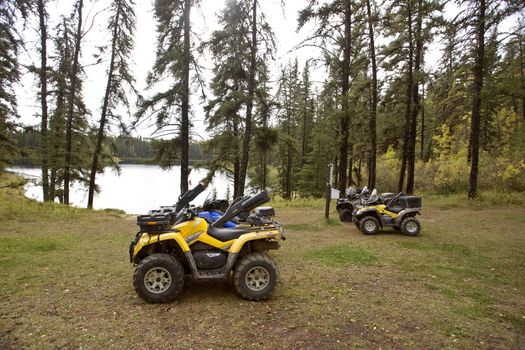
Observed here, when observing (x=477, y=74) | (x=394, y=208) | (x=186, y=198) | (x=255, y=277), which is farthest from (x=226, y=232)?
(x=477, y=74)

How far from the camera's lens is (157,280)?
4.23 meters

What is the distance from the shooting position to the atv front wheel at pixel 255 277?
4270 millimetres

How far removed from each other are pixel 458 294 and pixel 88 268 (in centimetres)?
609

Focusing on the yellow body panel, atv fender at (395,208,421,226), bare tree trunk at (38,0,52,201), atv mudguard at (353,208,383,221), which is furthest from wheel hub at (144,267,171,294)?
bare tree trunk at (38,0,52,201)

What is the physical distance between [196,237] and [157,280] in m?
0.75

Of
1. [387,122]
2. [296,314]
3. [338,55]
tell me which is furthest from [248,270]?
[387,122]

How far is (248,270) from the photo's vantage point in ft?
14.1

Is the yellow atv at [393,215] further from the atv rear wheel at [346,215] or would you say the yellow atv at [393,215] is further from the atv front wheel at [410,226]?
the atv rear wheel at [346,215]

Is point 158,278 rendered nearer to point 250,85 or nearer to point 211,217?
point 211,217

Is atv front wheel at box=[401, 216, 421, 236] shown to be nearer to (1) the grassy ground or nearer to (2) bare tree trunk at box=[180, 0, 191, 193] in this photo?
(1) the grassy ground

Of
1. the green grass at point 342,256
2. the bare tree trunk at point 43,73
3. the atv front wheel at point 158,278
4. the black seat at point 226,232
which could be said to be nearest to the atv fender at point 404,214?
the green grass at point 342,256

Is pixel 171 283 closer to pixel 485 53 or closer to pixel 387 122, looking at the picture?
pixel 485 53

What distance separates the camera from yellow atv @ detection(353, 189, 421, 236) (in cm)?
854

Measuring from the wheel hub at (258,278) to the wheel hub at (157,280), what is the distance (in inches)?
42.7
